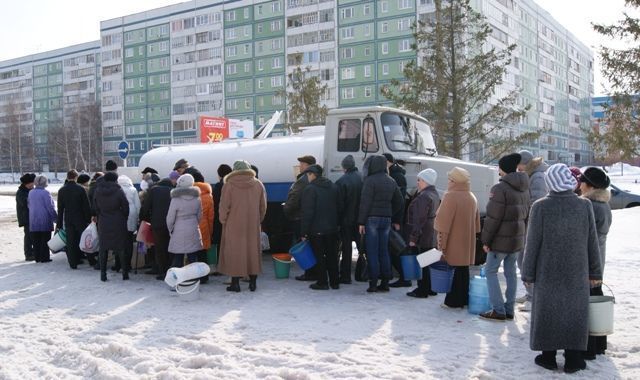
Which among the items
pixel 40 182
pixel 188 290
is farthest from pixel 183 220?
pixel 40 182

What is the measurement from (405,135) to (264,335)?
198 inches

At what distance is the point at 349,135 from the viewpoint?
970cm

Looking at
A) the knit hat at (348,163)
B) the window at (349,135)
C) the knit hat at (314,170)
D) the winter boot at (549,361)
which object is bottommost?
the winter boot at (549,361)

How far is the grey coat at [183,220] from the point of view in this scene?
26.8ft

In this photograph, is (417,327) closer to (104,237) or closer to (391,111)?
(391,111)

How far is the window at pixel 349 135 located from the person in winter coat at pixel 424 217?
→ 2300mm

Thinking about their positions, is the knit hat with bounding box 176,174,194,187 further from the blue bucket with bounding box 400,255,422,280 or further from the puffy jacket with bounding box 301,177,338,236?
the blue bucket with bounding box 400,255,422,280

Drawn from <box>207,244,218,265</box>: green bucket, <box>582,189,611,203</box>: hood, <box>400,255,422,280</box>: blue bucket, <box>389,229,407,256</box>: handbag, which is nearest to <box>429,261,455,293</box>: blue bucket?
<box>400,255,422,280</box>: blue bucket

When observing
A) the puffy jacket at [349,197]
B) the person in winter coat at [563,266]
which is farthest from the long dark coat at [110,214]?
the person in winter coat at [563,266]

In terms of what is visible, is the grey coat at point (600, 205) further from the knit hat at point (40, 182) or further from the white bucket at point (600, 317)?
the knit hat at point (40, 182)

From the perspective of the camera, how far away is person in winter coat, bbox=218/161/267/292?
7.92 meters

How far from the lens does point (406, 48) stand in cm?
5753

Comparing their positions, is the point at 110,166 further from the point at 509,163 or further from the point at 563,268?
the point at 563,268

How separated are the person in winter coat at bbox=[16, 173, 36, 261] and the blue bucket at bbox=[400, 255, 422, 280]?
7.43 metres
